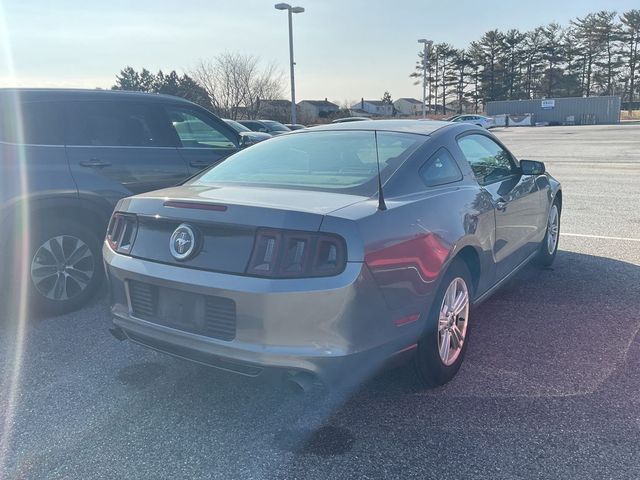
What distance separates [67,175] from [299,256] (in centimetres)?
287

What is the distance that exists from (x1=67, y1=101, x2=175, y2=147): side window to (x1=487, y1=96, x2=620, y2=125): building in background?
209 feet

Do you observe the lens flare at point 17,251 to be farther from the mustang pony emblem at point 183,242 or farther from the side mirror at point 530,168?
the side mirror at point 530,168

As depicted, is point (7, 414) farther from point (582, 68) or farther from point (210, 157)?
point (582, 68)

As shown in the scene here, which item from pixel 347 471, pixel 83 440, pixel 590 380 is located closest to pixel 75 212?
pixel 83 440

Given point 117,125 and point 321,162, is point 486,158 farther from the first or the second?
point 117,125

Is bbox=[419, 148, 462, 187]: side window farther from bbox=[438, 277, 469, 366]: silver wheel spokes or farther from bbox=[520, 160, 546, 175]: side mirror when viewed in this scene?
bbox=[520, 160, 546, 175]: side mirror

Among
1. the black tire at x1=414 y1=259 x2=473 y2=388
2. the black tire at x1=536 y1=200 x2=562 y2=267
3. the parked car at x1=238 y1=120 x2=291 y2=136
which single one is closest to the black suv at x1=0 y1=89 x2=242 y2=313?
the black tire at x1=414 y1=259 x2=473 y2=388

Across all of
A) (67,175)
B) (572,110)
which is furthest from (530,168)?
(572,110)

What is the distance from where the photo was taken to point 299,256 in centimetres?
254

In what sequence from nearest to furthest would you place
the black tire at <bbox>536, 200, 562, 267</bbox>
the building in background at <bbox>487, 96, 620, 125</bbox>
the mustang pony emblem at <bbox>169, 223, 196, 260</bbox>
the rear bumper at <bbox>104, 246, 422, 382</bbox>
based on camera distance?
1. the rear bumper at <bbox>104, 246, 422, 382</bbox>
2. the mustang pony emblem at <bbox>169, 223, 196, 260</bbox>
3. the black tire at <bbox>536, 200, 562, 267</bbox>
4. the building in background at <bbox>487, 96, 620, 125</bbox>

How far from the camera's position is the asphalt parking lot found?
2.60 metres

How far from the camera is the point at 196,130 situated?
589cm

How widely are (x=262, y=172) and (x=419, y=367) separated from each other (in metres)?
1.55

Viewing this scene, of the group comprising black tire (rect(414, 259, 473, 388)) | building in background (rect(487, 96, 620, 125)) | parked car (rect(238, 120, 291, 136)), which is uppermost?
building in background (rect(487, 96, 620, 125))
